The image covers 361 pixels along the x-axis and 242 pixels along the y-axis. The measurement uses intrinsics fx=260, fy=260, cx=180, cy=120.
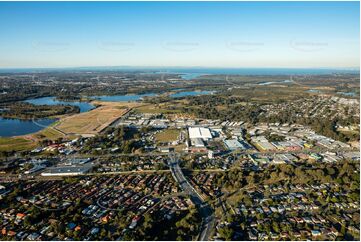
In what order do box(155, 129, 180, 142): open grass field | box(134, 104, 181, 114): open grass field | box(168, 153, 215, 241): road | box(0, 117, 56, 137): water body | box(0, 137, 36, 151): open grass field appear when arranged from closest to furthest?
box(168, 153, 215, 241): road → box(0, 137, 36, 151): open grass field → box(155, 129, 180, 142): open grass field → box(0, 117, 56, 137): water body → box(134, 104, 181, 114): open grass field

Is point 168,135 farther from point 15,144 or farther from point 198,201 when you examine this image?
point 15,144

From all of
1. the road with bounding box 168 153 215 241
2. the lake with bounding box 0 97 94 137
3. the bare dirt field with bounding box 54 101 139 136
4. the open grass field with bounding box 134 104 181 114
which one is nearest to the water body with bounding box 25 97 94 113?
the bare dirt field with bounding box 54 101 139 136

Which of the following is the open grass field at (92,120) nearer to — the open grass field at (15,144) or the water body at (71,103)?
the water body at (71,103)

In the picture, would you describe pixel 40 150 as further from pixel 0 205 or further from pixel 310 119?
pixel 310 119

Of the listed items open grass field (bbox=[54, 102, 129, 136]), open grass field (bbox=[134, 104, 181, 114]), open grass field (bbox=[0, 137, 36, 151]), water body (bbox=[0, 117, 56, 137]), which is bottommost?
water body (bbox=[0, 117, 56, 137])

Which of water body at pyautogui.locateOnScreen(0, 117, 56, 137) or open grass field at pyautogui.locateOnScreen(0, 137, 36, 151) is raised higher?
open grass field at pyautogui.locateOnScreen(0, 137, 36, 151)

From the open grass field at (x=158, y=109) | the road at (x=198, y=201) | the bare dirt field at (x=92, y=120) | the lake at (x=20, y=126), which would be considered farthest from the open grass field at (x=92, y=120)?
the road at (x=198, y=201)

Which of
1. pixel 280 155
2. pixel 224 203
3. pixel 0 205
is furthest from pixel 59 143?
pixel 280 155

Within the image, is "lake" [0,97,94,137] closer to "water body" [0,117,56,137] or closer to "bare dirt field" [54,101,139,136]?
"water body" [0,117,56,137]
